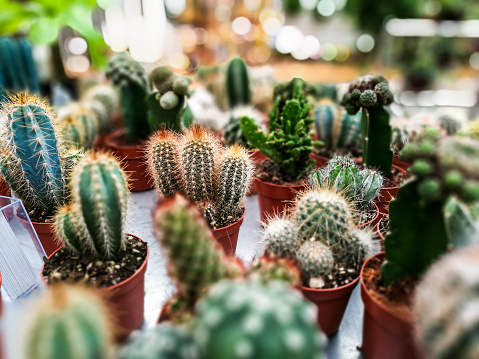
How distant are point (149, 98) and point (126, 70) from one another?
0.88ft

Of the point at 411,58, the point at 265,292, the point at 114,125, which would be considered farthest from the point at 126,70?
the point at 411,58

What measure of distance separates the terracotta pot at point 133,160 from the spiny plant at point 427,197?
3.70 ft

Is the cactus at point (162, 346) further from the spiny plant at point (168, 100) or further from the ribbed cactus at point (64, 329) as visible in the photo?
the spiny plant at point (168, 100)

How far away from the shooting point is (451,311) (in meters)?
0.59

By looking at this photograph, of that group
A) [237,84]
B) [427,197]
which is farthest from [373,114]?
[237,84]

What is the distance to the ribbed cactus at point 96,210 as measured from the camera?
1.00 m

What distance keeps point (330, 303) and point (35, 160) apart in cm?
116

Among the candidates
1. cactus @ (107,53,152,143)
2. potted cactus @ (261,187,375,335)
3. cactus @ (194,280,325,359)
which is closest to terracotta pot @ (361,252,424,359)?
potted cactus @ (261,187,375,335)

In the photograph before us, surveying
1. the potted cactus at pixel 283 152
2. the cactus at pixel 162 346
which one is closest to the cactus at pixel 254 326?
the cactus at pixel 162 346

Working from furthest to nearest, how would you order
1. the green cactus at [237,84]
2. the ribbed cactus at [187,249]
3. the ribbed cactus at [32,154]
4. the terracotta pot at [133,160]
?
the green cactus at [237,84], the terracotta pot at [133,160], the ribbed cactus at [32,154], the ribbed cactus at [187,249]

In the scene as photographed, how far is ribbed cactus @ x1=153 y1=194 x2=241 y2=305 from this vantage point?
2.33 feet

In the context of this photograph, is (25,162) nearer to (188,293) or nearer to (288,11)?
(188,293)

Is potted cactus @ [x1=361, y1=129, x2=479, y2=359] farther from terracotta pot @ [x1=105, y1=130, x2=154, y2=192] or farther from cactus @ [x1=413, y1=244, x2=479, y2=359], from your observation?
terracotta pot @ [x1=105, y1=130, x2=154, y2=192]

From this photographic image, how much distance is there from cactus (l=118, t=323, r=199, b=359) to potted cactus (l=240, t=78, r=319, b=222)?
97 cm
